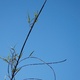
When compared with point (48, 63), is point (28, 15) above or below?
above

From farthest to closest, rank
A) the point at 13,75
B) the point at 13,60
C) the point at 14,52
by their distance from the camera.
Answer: the point at 14,52
the point at 13,60
the point at 13,75

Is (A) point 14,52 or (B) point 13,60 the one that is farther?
(A) point 14,52

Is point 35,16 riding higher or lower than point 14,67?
higher

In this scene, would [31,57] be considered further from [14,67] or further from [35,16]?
[35,16]

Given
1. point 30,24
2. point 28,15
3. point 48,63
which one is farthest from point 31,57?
point 28,15

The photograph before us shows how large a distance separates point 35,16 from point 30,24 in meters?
0.08

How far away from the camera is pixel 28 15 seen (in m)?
Result: 1.33

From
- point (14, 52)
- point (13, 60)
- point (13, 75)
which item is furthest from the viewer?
point (14, 52)

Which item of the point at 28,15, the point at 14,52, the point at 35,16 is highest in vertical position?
the point at 28,15

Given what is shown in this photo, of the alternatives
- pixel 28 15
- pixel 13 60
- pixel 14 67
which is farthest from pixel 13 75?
pixel 28 15

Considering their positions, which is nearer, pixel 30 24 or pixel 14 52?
pixel 30 24

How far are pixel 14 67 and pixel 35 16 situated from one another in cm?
42

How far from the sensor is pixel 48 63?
1135mm

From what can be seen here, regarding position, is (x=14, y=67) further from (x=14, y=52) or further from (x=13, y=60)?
(x=14, y=52)
